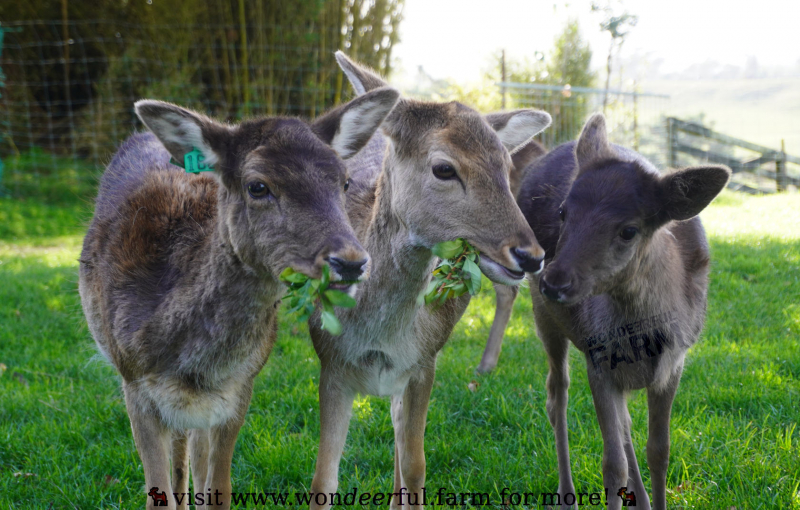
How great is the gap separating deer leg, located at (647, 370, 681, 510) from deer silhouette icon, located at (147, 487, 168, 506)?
253cm

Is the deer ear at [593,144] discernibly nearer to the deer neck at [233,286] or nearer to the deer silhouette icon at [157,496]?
the deer neck at [233,286]

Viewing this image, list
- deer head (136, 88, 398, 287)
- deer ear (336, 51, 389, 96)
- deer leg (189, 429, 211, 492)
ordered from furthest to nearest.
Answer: deer leg (189, 429, 211, 492), deer ear (336, 51, 389, 96), deer head (136, 88, 398, 287)

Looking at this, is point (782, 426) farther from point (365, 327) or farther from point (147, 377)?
point (147, 377)

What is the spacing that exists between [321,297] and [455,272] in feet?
2.57

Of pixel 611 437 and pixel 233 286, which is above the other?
pixel 233 286

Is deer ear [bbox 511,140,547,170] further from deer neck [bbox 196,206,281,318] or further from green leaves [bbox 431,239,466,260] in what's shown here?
deer neck [bbox 196,206,281,318]

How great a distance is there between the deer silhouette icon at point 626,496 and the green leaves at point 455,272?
1375 mm

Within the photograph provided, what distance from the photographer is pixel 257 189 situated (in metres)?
2.84

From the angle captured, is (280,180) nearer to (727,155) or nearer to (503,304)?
(503,304)

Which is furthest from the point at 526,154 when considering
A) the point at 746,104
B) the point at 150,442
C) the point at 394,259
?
the point at 746,104

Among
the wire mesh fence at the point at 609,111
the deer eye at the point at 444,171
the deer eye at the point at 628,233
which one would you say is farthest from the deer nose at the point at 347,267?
→ the wire mesh fence at the point at 609,111

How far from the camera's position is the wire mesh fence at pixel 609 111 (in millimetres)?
14070

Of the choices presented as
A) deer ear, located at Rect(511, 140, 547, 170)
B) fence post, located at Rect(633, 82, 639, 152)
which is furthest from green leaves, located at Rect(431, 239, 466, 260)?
fence post, located at Rect(633, 82, 639, 152)

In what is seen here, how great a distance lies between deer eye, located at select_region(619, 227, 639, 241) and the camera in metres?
3.20
